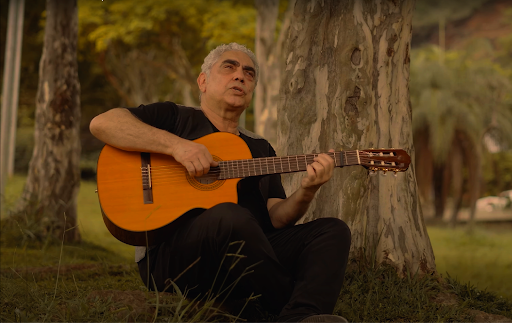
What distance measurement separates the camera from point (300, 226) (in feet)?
9.85

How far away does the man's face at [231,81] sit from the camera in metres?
3.32

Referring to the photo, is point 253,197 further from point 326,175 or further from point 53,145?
point 53,145

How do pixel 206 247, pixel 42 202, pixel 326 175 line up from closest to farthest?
pixel 206 247
pixel 326 175
pixel 42 202

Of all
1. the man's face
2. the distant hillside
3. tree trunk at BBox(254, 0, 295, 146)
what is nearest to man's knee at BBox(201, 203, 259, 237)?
the man's face

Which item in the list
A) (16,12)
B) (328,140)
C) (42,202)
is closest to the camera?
(328,140)

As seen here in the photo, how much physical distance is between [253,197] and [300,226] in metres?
0.35

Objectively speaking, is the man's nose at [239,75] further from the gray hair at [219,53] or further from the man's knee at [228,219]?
the man's knee at [228,219]

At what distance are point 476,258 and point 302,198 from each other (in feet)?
22.1

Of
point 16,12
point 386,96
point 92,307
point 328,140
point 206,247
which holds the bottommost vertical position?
A: point 92,307

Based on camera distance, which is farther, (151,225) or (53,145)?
(53,145)

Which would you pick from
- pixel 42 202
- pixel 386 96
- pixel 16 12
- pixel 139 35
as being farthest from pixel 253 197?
pixel 139 35

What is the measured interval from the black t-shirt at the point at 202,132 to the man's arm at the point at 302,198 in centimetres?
6

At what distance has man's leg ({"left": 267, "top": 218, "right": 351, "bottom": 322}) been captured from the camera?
256 cm

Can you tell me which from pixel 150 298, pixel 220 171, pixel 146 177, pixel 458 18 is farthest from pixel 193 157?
pixel 458 18
